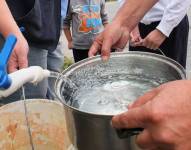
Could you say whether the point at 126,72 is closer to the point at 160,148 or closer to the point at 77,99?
the point at 77,99

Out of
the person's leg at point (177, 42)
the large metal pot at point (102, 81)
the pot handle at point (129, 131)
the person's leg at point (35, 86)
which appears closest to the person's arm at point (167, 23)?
the person's leg at point (177, 42)

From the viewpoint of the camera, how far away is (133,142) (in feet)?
3.33

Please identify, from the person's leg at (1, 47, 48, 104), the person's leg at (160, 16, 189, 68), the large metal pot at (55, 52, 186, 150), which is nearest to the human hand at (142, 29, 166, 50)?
the person's leg at (160, 16, 189, 68)

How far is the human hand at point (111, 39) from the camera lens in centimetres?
139

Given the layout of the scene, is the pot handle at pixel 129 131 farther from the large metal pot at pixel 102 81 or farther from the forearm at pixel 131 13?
the forearm at pixel 131 13

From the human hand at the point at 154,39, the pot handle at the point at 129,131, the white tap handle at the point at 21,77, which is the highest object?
the pot handle at the point at 129,131

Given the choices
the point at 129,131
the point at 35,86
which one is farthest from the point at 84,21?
the point at 129,131

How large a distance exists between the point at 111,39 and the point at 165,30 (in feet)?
2.36

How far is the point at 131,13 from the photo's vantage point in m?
1.53

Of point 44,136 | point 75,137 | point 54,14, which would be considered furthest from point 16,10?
point 75,137

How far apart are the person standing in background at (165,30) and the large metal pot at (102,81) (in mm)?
732

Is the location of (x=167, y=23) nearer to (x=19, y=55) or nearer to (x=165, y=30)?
(x=165, y=30)

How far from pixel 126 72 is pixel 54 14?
0.54 m

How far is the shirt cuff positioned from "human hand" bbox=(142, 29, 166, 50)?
0.02 m
